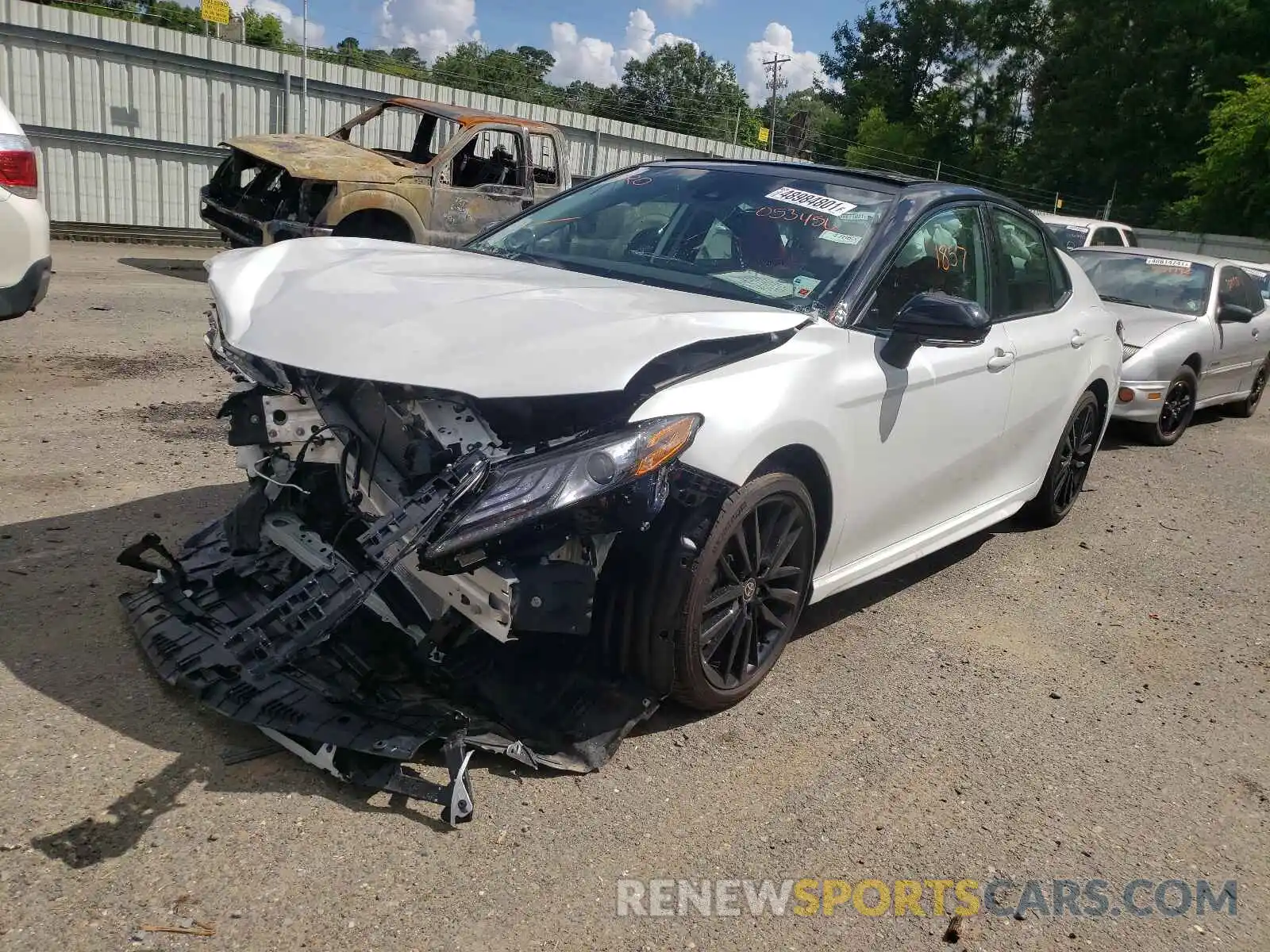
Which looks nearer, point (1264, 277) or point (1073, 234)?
point (1264, 277)

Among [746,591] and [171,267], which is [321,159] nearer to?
[171,267]

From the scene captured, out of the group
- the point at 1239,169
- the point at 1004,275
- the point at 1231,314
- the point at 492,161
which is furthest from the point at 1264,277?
the point at 1239,169

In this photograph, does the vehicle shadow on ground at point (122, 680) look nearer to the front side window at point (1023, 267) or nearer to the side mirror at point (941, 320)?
the side mirror at point (941, 320)

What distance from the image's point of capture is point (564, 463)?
271 centimetres

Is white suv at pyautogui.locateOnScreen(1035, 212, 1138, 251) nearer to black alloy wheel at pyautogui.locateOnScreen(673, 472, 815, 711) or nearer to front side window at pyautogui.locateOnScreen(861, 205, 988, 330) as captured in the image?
front side window at pyautogui.locateOnScreen(861, 205, 988, 330)

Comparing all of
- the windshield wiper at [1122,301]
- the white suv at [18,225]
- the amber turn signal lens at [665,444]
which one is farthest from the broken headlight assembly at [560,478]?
the windshield wiper at [1122,301]

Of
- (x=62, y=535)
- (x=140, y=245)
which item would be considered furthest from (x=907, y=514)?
(x=140, y=245)

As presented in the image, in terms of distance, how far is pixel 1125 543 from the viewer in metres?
5.78

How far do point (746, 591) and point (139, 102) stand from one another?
47.9ft

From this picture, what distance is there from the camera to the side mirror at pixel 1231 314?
8.68 meters

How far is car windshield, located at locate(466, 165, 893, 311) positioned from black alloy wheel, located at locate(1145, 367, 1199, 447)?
527 cm

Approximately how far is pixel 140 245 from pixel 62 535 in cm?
1203

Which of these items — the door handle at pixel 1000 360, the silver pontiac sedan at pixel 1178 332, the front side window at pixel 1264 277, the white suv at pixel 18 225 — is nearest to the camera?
the door handle at pixel 1000 360

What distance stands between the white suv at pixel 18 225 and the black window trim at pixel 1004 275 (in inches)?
202
